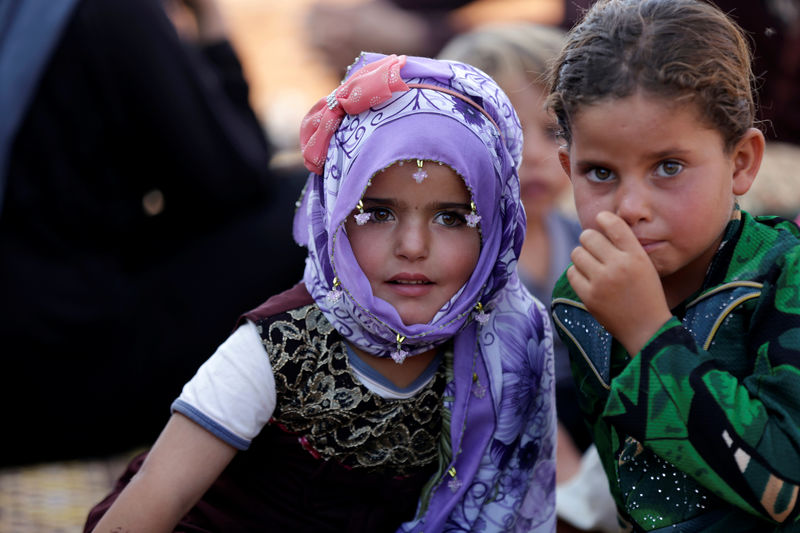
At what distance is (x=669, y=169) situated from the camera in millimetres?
1474

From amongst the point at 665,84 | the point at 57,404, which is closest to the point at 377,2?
the point at 57,404

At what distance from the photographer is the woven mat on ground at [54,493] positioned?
260cm

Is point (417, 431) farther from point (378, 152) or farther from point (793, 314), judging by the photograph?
point (793, 314)

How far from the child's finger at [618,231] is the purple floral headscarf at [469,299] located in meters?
0.31

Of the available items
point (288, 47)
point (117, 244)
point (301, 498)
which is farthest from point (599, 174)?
point (288, 47)

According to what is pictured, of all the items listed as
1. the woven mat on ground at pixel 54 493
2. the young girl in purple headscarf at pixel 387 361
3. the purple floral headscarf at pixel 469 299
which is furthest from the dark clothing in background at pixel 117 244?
the purple floral headscarf at pixel 469 299

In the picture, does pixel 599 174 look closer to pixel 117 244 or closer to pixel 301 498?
pixel 301 498

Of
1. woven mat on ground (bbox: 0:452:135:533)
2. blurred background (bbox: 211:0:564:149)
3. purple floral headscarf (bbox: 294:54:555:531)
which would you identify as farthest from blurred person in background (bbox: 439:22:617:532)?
woven mat on ground (bbox: 0:452:135:533)

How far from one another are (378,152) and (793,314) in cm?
79

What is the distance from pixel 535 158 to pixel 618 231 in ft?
4.89

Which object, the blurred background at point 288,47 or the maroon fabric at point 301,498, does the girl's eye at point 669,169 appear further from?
the blurred background at point 288,47

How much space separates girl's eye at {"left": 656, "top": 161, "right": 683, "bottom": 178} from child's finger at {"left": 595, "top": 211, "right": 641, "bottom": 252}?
0.34ft

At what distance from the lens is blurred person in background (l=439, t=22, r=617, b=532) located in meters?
2.85

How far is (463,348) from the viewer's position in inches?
73.1
